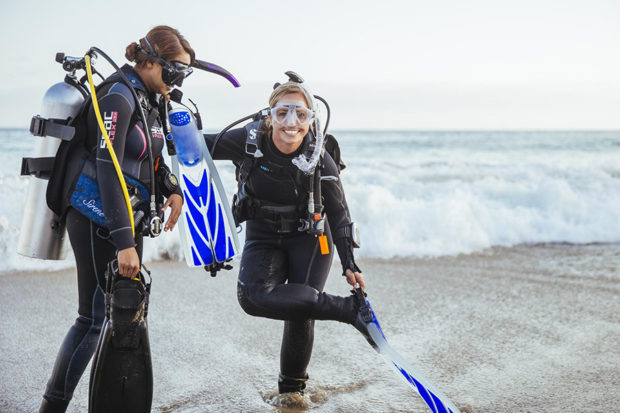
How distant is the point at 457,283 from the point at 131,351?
4061mm

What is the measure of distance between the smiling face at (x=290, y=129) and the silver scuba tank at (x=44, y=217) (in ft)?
3.13

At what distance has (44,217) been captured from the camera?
283cm

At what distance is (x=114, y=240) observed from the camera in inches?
101

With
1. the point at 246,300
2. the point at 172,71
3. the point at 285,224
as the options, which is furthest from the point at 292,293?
the point at 172,71

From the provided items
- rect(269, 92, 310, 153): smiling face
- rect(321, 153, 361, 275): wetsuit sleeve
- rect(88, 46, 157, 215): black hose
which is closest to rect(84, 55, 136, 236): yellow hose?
rect(88, 46, 157, 215): black hose

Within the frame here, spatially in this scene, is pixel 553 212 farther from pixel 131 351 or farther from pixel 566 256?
pixel 131 351

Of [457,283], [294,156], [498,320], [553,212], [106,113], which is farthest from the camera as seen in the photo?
[553,212]

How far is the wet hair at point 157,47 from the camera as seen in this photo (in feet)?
9.19

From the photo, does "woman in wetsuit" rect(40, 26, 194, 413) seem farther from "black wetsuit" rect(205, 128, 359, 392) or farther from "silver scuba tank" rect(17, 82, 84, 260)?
"black wetsuit" rect(205, 128, 359, 392)

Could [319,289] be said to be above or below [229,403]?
above

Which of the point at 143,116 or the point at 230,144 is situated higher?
the point at 143,116

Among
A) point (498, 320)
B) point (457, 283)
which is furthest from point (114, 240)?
point (457, 283)

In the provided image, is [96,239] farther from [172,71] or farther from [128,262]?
[172,71]

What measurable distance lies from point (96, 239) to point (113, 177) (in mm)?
319
